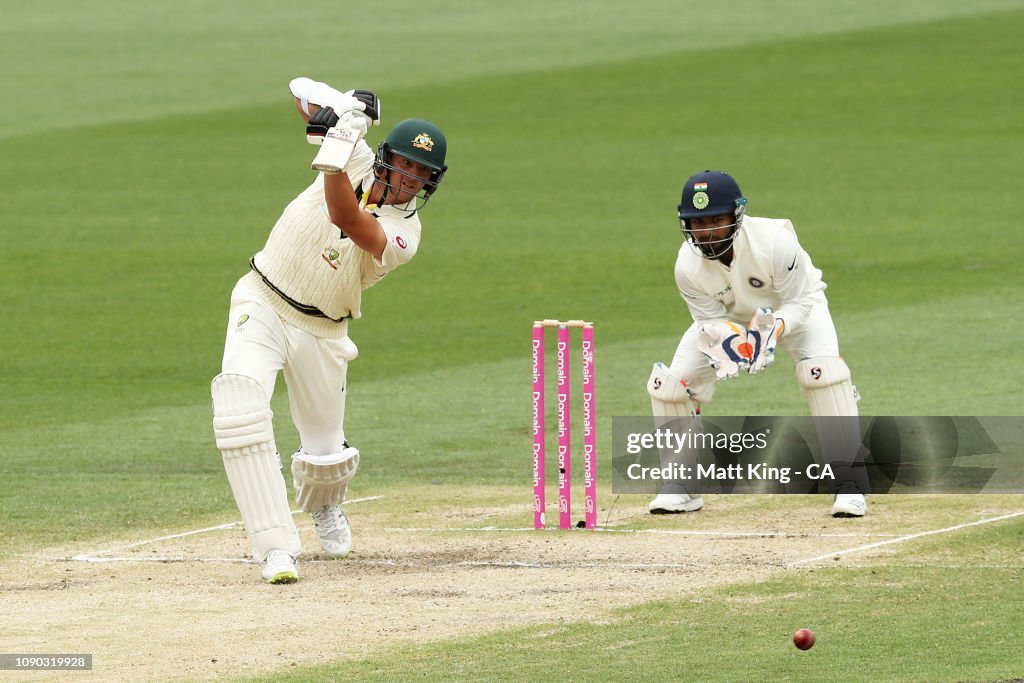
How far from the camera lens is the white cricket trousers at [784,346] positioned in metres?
8.50

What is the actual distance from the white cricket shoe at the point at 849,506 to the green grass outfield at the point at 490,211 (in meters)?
1.33

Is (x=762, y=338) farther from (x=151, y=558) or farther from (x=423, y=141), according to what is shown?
(x=151, y=558)

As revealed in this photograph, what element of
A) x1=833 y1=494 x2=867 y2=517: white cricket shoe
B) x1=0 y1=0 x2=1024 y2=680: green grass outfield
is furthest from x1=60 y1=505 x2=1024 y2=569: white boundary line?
x1=833 y1=494 x2=867 y2=517: white cricket shoe

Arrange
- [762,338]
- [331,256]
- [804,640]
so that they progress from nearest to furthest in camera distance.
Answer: [804,640]
[331,256]
[762,338]

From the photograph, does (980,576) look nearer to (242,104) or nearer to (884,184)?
(884,184)

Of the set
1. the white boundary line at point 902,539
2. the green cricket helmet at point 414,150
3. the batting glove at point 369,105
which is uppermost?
the batting glove at point 369,105

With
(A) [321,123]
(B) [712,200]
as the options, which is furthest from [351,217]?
(B) [712,200]

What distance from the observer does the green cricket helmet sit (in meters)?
7.17

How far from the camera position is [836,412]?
8.52m

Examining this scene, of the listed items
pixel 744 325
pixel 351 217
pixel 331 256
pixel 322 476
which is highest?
pixel 351 217

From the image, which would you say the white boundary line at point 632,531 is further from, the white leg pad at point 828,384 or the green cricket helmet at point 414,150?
the green cricket helmet at point 414,150

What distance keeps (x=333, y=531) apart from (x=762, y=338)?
205 cm

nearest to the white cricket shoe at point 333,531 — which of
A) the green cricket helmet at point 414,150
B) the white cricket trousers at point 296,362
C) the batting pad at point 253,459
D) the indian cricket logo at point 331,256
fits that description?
the white cricket trousers at point 296,362

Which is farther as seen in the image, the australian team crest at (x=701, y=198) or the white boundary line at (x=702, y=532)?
the australian team crest at (x=701, y=198)
